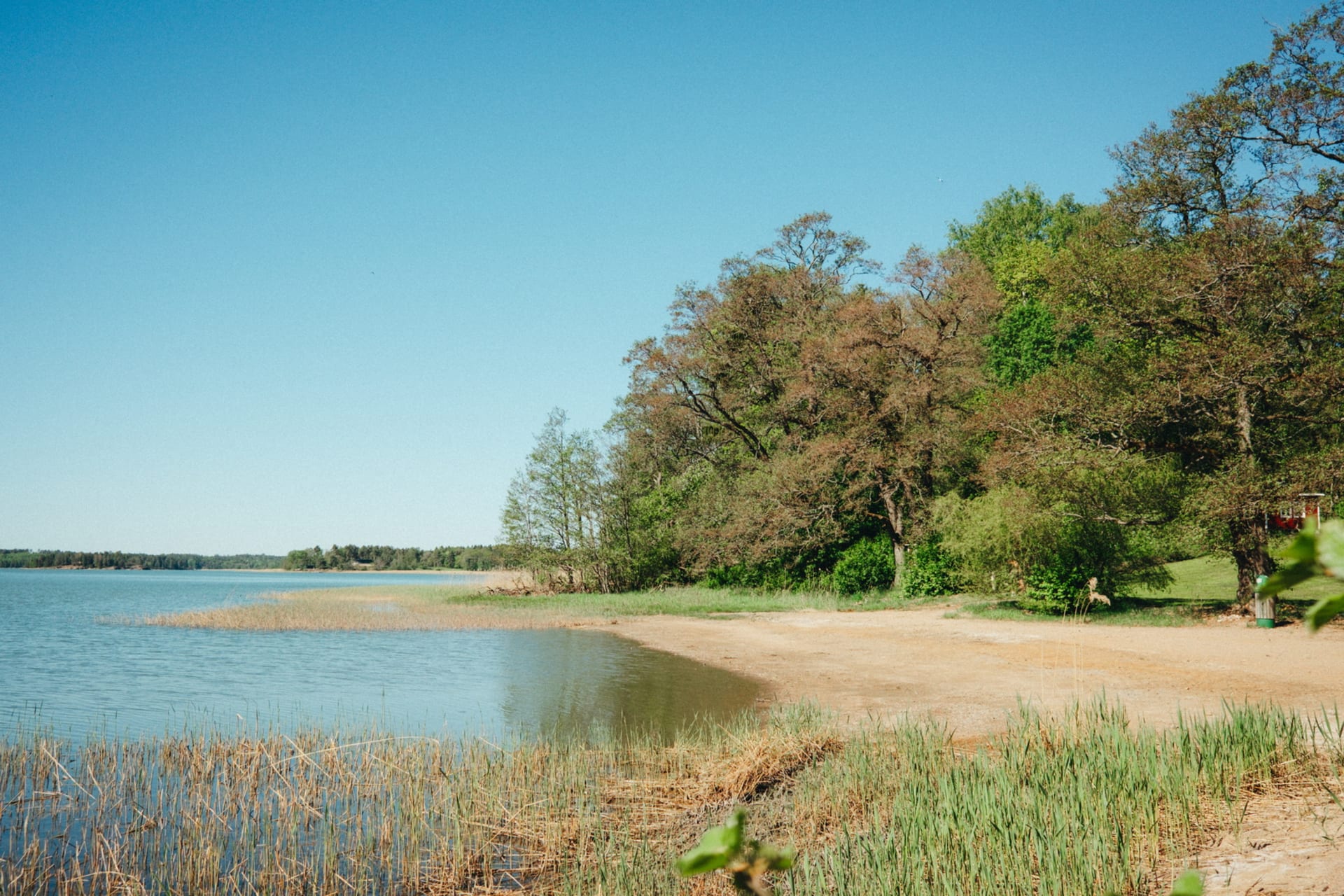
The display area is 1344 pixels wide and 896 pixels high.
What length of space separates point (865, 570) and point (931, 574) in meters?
3.45

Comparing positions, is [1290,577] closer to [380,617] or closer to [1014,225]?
[380,617]

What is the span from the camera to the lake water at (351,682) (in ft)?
46.1

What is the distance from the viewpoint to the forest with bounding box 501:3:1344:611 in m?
19.9

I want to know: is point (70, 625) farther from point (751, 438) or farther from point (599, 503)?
point (751, 438)

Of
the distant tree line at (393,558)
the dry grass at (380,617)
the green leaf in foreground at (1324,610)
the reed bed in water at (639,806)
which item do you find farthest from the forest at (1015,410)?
the distant tree line at (393,558)

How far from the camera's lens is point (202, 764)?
10367 mm

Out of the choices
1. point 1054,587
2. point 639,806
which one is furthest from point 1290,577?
point 1054,587

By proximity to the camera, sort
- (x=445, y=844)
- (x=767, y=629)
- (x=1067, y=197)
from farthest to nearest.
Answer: (x=1067, y=197), (x=767, y=629), (x=445, y=844)

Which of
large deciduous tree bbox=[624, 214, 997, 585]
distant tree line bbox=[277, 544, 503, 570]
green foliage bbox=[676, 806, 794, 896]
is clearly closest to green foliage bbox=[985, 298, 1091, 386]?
large deciduous tree bbox=[624, 214, 997, 585]

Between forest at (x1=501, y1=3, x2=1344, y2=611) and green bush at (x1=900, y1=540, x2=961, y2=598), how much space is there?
0.08 m

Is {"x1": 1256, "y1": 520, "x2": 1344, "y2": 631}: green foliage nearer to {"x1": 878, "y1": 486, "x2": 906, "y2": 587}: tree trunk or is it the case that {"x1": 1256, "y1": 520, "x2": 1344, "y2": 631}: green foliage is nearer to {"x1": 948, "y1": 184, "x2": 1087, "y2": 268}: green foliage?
{"x1": 878, "y1": 486, "x2": 906, "y2": 587}: tree trunk

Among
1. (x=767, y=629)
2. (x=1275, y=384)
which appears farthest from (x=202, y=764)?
(x=1275, y=384)

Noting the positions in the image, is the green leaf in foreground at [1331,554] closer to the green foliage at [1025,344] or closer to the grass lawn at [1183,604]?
the grass lawn at [1183,604]

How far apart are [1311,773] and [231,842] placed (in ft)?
29.4
